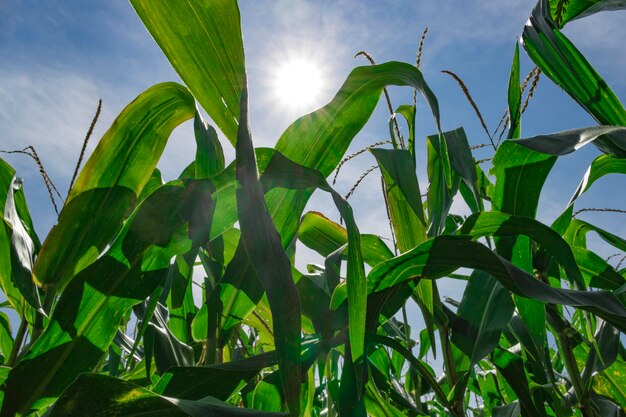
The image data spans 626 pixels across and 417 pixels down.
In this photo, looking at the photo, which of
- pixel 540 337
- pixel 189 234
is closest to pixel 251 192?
pixel 189 234

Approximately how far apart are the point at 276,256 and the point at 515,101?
2.21 feet

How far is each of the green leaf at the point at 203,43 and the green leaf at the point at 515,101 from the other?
579 millimetres

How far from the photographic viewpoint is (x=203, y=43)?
568 mm

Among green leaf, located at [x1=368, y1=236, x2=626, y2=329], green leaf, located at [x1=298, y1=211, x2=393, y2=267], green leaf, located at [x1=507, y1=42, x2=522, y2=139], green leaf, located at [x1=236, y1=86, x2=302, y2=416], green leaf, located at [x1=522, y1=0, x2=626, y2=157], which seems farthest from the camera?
green leaf, located at [x1=298, y1=211, x2=393, y2=267]

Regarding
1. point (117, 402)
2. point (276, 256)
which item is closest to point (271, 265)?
point (276, 256)

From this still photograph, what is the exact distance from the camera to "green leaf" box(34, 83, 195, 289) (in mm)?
721

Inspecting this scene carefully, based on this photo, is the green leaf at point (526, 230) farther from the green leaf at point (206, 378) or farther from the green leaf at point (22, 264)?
the green leaf at point (22, 264)

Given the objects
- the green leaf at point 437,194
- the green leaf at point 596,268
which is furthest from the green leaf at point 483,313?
the green leaf at point 596,268

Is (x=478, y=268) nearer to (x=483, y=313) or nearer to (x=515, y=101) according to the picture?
(x=483, y=313)

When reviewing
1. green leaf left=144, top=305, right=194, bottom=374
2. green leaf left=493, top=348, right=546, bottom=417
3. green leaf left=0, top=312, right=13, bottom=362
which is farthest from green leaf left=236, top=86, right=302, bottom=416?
green leaf left=0, top=312, right=13, bottom=362

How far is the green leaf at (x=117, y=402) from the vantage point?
0.51m

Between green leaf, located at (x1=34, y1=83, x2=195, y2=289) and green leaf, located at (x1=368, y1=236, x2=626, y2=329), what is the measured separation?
378mm

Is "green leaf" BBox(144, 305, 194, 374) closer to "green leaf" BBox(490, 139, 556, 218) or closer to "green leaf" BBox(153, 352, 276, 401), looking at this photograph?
"green leaf" BBox(153, 352, 276, 401)

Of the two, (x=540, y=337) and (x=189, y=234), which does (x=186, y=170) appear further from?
(x=540, y=337)
